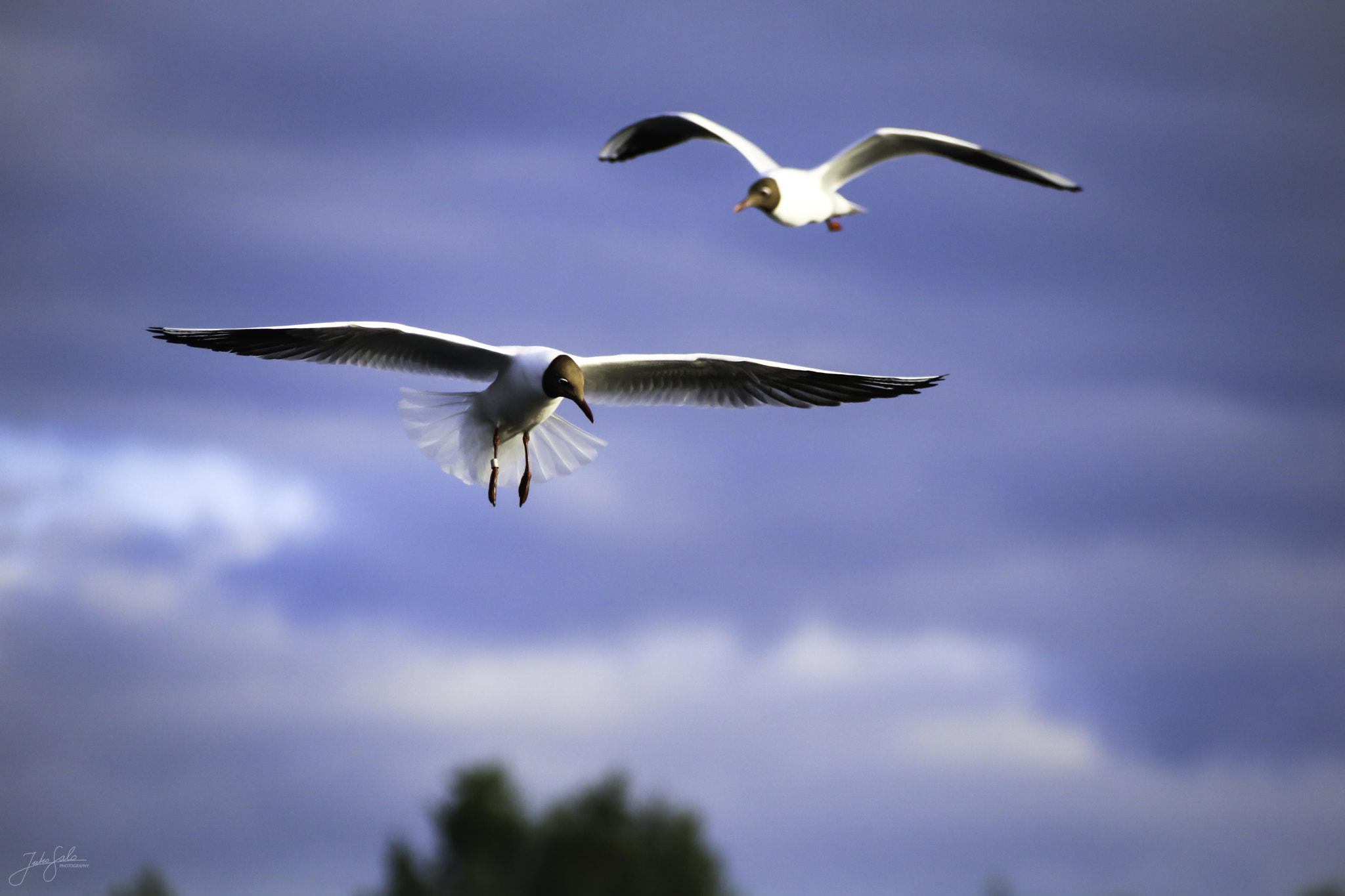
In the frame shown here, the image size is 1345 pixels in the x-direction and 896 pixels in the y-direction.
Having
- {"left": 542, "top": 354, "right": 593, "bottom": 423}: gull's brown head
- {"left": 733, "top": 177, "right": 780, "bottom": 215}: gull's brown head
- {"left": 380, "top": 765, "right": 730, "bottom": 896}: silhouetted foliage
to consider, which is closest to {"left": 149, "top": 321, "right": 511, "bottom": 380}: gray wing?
{"left": 542, "top": 354, "right": 593, "bottom": 423}: gull's brown head

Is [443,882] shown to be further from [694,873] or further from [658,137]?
[658,137]

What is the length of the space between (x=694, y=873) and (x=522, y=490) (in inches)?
649

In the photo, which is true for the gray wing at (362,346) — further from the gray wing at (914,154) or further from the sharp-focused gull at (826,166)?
the gray wing at (914,154)

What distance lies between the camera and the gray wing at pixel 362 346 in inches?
550

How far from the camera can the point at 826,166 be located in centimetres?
1623

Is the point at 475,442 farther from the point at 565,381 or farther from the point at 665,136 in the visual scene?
the point at 665,136

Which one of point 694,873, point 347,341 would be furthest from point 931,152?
point 694,873

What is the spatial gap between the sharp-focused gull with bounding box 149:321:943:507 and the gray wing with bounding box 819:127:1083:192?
295 centimetres

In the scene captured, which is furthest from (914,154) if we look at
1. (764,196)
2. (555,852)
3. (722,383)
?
(555,852)

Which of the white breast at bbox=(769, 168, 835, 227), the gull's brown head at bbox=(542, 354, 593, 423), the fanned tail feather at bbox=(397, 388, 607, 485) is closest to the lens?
the gull's brown head at bbox=(542, 354, 593, 423)

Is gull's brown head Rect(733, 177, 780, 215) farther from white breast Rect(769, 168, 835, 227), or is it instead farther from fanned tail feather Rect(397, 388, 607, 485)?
fanned tail feather Rect(397, 388, 607, 485)

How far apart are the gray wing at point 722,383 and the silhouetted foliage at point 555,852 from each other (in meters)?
16.2

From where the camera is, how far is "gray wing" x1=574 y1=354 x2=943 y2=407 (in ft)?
46.0

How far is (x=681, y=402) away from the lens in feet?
49.0
